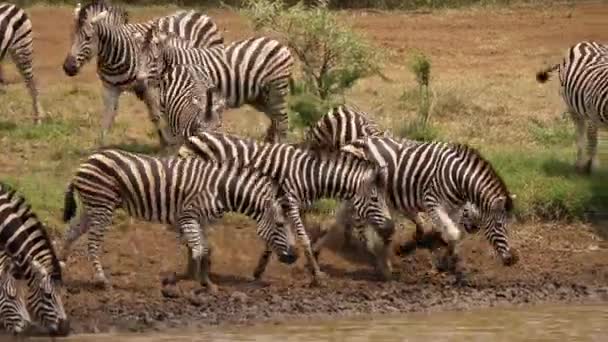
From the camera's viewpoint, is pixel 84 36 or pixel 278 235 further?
pixel 84 36

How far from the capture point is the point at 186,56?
19.5 m

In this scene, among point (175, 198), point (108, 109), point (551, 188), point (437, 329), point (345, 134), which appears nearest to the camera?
point (437, 329)

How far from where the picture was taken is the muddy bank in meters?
16.0

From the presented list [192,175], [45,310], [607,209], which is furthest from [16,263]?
[607,209]

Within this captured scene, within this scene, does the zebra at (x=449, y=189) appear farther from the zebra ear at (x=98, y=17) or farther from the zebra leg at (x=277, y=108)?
the zebra ear at (x=98, y=17)

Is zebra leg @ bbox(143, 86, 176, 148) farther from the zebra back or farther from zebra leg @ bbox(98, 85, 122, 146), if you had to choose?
the zebra back

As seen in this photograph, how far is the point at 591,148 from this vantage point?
1984 cm

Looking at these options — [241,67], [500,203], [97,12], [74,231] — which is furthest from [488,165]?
[97,12]

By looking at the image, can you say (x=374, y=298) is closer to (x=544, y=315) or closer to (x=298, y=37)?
(x=544, y=315)

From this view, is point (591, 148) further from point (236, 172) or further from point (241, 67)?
point (236, 172)

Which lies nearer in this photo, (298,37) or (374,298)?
(374,298)

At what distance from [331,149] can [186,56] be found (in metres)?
2.55

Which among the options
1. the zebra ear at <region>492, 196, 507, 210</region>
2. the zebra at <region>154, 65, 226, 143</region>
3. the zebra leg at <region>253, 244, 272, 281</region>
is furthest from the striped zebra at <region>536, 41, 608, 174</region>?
the zebra leg at <region>253, 244, 272, 281</region>

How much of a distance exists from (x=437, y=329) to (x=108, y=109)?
5.84 metres
